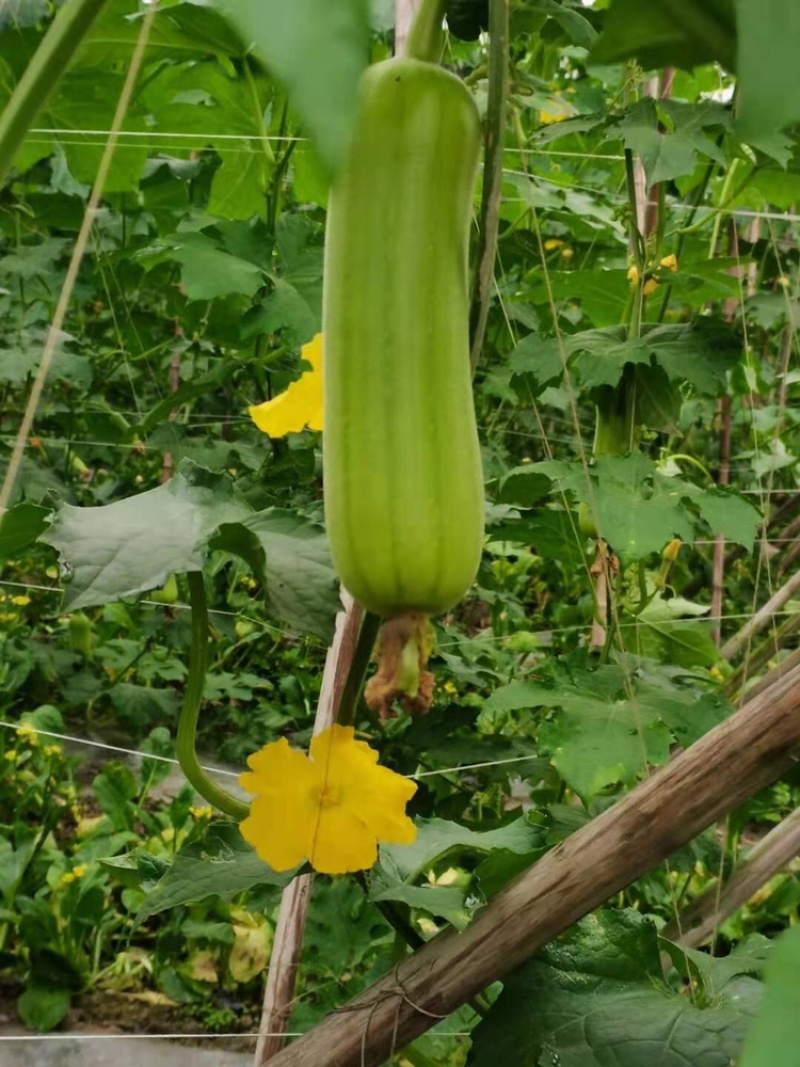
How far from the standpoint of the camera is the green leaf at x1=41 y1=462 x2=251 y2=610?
539mm

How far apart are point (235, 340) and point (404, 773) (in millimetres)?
817

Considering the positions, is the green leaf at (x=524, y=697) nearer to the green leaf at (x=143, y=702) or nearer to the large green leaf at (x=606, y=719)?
the large green leaf at (x=606, y=719)

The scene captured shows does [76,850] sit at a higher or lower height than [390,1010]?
A: lower

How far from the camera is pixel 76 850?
1.92 m

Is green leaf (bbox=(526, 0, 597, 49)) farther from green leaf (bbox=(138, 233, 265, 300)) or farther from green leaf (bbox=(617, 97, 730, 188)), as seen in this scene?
green leaf (bbox=(138, 233, 265, 300))

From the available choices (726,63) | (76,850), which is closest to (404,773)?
(726,63)

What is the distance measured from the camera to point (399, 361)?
1.38 feet

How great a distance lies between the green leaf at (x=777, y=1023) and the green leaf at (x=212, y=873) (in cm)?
44

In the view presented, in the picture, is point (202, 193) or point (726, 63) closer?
point (726, 63)

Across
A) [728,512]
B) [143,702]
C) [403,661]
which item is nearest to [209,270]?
[728,512]

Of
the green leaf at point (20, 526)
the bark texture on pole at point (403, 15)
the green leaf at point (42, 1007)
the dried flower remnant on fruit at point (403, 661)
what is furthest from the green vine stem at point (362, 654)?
the green leaf at point (42, 1007)

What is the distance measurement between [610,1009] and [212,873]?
0.26 m

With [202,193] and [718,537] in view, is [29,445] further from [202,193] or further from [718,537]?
[718,537]

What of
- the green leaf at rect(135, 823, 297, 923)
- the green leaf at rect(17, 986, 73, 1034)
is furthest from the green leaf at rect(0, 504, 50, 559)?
the green leaf at rect(17, 986, 73, 1034)
